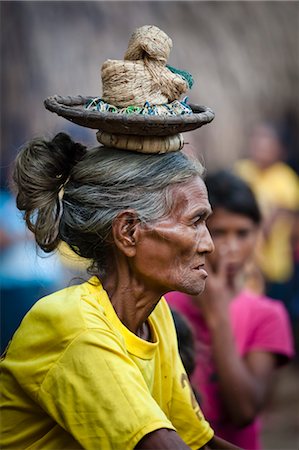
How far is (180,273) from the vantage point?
9.23ft

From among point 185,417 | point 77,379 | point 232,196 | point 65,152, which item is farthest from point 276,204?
point 77,379

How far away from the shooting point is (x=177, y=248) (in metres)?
2.80

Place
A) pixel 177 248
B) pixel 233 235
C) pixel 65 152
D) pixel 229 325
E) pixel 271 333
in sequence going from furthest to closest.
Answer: pixel 233 235
pixel 271 333
pixel 229 325
pixel 65 152
pixel 177 248

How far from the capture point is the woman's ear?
281 centimetres

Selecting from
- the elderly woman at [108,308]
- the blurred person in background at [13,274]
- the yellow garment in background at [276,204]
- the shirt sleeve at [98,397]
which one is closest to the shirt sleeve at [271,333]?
the elderly woman at [108,308]

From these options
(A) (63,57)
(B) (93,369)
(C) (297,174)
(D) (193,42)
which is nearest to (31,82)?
(A) (63,57)

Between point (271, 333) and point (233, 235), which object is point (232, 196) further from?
point (271, 333)

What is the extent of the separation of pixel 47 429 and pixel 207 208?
32.8 inches

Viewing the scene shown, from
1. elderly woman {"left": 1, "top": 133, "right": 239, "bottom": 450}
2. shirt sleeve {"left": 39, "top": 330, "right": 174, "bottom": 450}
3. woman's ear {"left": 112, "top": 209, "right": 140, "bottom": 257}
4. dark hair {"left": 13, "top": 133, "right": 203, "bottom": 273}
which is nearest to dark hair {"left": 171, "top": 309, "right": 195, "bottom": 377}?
elderly woman {"left": 1, "top": 133, "right": 239, "bottom": 450}

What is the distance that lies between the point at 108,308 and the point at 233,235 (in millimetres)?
1872

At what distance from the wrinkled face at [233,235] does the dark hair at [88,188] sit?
1.57 metres

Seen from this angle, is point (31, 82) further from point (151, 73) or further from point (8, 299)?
point (151, 73)

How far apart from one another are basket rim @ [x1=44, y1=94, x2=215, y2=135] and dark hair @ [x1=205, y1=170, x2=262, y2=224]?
1739 mm

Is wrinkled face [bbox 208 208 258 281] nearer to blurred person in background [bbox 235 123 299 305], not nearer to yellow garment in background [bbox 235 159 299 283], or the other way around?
blurred person in background [bbox 235 123 299 305]
